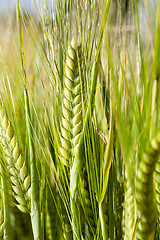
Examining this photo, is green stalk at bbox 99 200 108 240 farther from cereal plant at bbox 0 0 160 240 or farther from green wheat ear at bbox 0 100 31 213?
green wheat ear at bbox 0 100 31 213

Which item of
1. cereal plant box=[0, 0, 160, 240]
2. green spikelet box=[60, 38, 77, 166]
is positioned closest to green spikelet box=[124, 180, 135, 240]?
cereal plant box=[0, 0, 160, 240]

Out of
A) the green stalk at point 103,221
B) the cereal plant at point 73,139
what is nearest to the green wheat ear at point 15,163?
the cereal plant at point 73,139

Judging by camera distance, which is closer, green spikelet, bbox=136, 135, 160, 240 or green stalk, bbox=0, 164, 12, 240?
green spikelet, bbox=136, 135, 160, 240

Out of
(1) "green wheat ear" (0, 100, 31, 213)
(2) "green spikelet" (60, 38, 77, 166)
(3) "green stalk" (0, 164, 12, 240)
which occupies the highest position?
(2) "green spikelet" (60, 38, 77, 166)

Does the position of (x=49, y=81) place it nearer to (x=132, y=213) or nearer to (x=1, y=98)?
(x=1, y=98)

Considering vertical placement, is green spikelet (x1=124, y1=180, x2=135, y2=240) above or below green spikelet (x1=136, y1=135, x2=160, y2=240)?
below

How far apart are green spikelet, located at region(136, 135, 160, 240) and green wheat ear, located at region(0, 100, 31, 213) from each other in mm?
208

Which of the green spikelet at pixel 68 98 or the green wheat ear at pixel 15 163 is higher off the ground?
the green spikelet at pixel 68 98

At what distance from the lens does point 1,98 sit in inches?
19.0

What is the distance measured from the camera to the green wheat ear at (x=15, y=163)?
46cm

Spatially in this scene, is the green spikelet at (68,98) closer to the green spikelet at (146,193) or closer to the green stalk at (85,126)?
the green stalk at (85,126)

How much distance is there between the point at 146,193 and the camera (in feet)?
1.04

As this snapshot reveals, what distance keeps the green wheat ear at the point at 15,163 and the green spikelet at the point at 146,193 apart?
208 millimetres

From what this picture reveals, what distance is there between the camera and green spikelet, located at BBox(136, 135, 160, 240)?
0.90 feet
